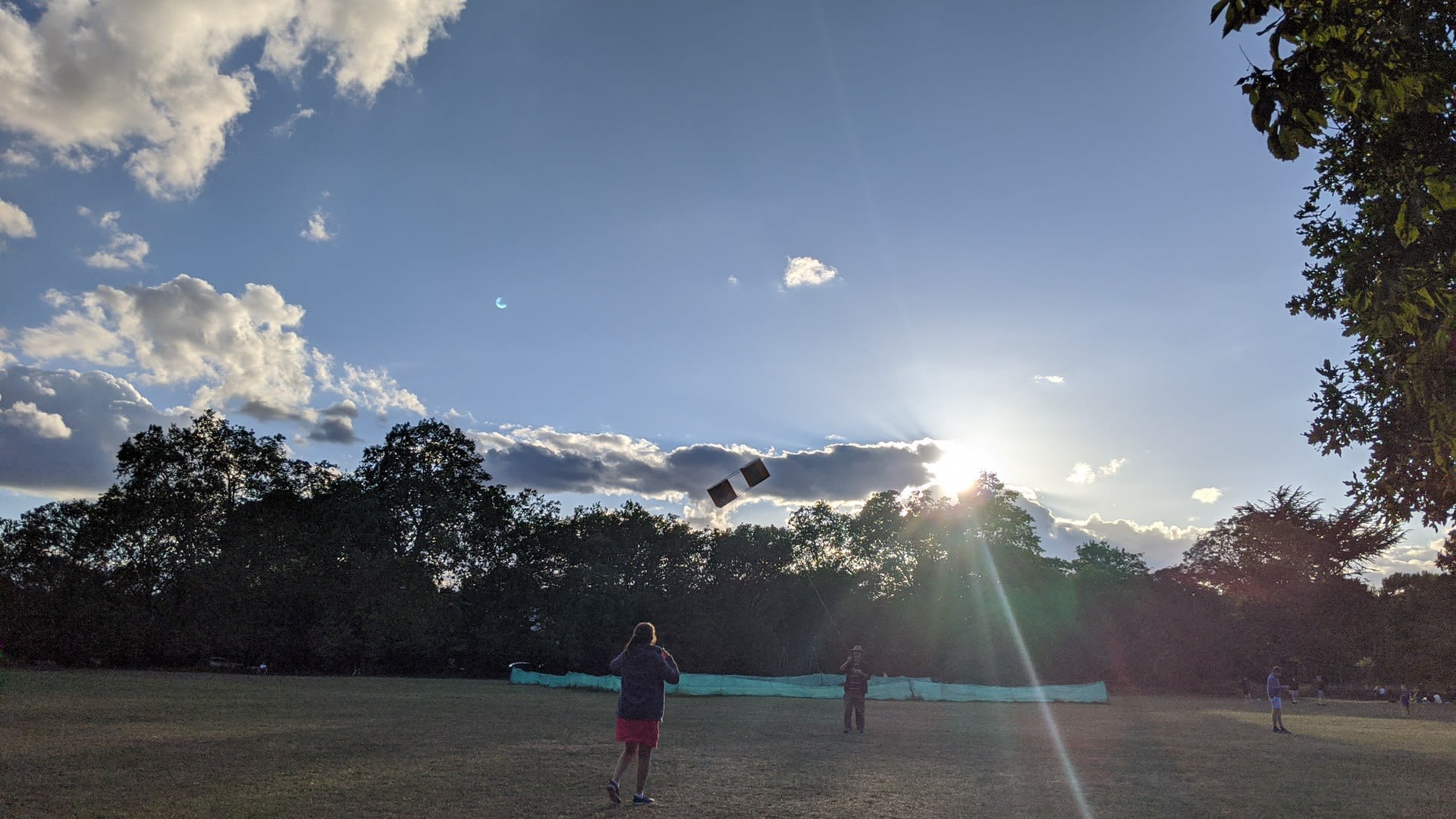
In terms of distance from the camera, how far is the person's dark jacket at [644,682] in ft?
31.2

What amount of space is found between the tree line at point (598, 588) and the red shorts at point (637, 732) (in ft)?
145

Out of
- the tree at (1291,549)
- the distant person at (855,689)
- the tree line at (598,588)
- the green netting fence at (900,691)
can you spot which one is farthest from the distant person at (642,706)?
the tree at (1291,549)

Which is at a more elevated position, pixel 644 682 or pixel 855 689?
pixel 644 682

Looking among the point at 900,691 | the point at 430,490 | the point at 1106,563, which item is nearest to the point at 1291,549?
the point at 1106,563

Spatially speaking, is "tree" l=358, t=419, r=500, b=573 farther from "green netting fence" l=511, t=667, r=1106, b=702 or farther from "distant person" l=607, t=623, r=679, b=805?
"distant person" l=607, t=623, r=679, b=805

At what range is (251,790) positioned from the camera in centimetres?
913

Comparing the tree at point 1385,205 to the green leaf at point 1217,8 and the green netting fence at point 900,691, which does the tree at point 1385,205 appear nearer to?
the green leaf at point 1217,8

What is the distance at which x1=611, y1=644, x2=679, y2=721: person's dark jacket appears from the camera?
9.52 meters

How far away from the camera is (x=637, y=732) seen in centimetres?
949

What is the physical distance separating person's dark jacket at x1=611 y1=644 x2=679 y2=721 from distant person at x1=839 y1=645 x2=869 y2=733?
10590 millimetres

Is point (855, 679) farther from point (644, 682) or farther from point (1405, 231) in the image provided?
point (1405, 231)

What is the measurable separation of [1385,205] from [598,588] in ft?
162

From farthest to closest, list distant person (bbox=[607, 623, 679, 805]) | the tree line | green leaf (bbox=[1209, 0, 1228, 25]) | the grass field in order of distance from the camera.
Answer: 1. the tree line
2. distant person (bbox=[607, 623, 679, 805])
3. the grass field
4. green leaf (bbox=[1209, 0, 1228, 25])

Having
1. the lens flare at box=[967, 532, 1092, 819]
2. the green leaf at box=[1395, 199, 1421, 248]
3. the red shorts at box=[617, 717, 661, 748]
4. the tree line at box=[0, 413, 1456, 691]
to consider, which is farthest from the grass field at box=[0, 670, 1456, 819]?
the tree line at box=[0, 413, 1456, 691]
